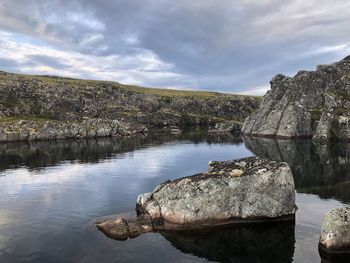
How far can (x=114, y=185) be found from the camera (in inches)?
3275

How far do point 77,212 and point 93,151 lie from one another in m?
89.8

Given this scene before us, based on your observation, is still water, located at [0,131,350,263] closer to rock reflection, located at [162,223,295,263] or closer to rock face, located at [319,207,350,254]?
rock reflection, located at [162,223,295,263]

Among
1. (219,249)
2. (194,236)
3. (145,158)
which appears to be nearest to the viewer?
(219,249)

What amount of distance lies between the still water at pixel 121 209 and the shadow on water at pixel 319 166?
205 millimetres

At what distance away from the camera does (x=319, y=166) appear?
106 metres

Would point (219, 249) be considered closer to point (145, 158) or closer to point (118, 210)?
point (118, 210)

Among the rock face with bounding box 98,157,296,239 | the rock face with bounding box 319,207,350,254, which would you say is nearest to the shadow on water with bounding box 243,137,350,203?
the rock face with bounding box 98,157,296,239

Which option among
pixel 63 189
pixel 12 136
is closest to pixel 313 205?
pixel 63 189

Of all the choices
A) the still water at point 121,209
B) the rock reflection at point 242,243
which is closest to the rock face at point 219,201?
the rock reflection at point 242,243

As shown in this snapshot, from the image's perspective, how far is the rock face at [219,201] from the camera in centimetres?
5253

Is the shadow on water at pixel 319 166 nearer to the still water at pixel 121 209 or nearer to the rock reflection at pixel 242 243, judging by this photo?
the still water at pixel 121 209

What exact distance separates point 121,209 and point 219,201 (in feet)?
57.8

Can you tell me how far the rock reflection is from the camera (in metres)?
43.6

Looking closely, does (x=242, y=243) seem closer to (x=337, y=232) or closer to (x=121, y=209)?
(x=337, y=232)
